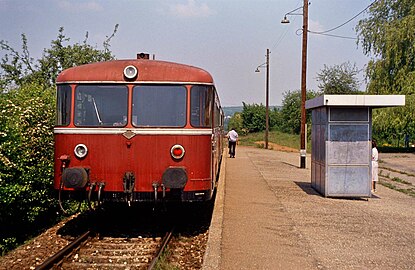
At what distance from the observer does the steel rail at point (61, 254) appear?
22.3 feet

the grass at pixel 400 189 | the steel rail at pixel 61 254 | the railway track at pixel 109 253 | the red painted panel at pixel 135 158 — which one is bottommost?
the railway track at pixel 109 253

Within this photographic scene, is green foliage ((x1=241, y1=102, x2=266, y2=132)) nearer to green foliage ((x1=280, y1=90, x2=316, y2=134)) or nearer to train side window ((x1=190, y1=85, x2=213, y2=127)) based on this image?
green foliage ((x1=280, y1=90, x2=316, y2=134))

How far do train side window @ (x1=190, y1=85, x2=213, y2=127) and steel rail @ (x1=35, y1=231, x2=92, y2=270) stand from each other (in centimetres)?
265

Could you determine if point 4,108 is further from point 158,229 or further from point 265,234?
point 265,234

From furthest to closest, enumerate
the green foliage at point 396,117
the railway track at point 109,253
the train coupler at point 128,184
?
the green foliage at point 396,117, the train coupler at point 128,184, the railway track at point 109,253

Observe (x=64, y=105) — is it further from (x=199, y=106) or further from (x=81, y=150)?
(x=199, y=106)

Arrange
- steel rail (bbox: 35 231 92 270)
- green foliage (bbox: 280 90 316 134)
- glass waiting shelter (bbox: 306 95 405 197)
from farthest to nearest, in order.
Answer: green foliage (bbox: 280 90 316 134) < glass waiting shelter (bbox: 306 95 405 197) < steel rail (bbox: 35 231 92 270)

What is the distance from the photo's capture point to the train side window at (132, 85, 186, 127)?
841 centimetres

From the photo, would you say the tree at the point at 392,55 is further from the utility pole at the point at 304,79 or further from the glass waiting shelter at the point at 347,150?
the glass waiting shelter at the point at 347,150

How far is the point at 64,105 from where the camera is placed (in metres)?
8.55

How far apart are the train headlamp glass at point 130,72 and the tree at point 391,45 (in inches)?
1164

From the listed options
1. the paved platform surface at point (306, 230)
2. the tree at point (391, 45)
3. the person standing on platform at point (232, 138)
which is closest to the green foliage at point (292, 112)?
the tree at point (391, 45)

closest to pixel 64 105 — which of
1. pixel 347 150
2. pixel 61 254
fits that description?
pixel 61 254

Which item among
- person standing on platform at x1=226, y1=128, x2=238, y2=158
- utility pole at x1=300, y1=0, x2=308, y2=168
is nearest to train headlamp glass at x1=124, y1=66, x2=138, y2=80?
utility pole at x1=300, y1=0, x2=308, y2=168
